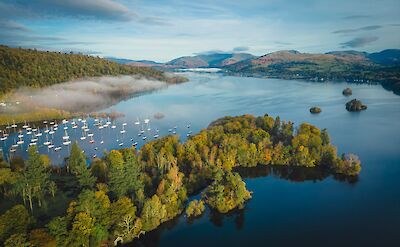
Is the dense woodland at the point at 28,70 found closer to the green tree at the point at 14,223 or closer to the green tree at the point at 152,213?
the green tree at the point at 14,223

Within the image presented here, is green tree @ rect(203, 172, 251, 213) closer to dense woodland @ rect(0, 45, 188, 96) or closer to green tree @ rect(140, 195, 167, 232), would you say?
green tree @ rect(140, 195, 167, 232)

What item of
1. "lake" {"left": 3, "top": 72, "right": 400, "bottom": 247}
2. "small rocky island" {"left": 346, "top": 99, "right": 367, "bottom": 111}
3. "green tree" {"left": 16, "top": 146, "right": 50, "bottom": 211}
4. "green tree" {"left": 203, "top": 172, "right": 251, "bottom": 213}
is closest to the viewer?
"green tree" {"left": 16, "top": 146, "right": 50, "bottom": 211}

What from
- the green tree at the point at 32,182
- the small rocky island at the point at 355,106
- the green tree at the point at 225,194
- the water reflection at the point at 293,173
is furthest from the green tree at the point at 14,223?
the small rocky island at the point at 355,106

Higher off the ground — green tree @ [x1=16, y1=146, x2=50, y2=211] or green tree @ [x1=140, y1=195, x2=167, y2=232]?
green tree @ [x1=16, y1=146, x2=50, y2=211]

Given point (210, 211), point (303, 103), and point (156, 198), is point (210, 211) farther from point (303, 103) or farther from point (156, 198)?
point (303, 103)

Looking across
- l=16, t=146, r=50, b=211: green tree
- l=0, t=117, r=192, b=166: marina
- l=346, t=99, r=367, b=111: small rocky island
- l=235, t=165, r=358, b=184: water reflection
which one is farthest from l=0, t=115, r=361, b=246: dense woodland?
l=346, t=99, r=367, b=111: small rocky island

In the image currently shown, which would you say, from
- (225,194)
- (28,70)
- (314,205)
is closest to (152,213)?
(225,194)

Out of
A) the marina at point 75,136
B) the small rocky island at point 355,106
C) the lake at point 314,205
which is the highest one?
the small rocky island at point 355,106

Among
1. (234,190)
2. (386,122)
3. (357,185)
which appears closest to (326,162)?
(357,185)

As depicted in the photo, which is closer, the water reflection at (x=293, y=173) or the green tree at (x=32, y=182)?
the green tree at (x=32, y=182)
